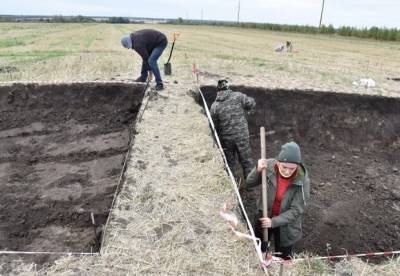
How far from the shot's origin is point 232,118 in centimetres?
671

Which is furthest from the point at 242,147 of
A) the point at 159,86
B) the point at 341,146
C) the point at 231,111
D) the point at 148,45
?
the point at 341,146

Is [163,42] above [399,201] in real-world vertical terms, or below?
above

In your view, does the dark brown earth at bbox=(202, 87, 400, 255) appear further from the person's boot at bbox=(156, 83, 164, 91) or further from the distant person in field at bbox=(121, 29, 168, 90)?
the distant person in field at bbox=(121, 29, 168, 90)

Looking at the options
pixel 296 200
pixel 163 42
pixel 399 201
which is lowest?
pixel 399 201

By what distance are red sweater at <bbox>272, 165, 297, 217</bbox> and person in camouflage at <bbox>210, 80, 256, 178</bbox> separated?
2500mm

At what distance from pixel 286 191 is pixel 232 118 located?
8.49 ft

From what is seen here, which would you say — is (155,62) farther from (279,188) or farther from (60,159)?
(279,188)

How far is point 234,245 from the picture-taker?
4.00 m

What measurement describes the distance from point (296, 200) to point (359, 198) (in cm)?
403

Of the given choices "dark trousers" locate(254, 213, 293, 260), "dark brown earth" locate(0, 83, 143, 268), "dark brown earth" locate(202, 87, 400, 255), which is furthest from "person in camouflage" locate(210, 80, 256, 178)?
"dark trousers" locate(254, 213, 293, 260)

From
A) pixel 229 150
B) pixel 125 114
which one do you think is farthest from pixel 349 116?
pixel 125 114

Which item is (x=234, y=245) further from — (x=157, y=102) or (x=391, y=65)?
(x=391, y=65)

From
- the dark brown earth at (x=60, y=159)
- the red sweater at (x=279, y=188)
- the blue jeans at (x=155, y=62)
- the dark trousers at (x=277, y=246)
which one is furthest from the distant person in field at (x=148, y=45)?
the red sweater at (x=279, y=188)

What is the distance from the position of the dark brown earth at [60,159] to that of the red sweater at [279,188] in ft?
6.13
